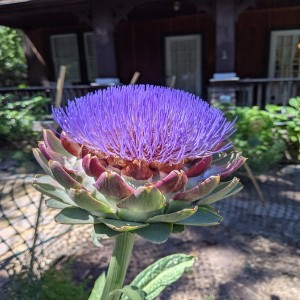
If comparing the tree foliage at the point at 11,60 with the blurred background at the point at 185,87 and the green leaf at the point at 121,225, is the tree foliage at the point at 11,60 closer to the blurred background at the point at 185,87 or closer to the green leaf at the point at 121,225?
the blurred background at the point at 185,87

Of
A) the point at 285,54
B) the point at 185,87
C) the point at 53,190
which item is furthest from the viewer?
the point at 185,87

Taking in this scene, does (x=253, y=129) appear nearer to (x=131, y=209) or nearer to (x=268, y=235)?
(x=268, y=235)

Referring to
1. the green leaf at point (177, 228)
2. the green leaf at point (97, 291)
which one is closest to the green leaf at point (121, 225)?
the green leaf at point (177, 228)

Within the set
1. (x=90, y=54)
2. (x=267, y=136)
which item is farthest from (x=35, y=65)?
(x=267, y=136)

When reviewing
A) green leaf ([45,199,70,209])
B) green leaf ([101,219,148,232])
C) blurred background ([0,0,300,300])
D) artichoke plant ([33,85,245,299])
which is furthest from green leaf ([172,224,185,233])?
blurred background ([0,0,300,300])

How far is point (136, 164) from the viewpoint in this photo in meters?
0.99

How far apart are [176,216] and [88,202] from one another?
0.78 feet

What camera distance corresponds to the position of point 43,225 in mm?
3215

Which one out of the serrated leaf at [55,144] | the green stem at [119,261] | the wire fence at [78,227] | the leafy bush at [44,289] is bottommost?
the wire fence at [78,227]

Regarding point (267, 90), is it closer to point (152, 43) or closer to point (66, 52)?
point (152, 43)

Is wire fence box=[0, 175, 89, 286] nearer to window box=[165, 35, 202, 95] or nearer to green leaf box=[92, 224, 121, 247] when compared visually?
green leaf box=[92, 224, 121, 247]

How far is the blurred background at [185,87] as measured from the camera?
8.02ft

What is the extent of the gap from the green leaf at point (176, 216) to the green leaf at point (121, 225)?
0.14 feet

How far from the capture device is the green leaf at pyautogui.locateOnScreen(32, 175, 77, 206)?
101 centimetres
